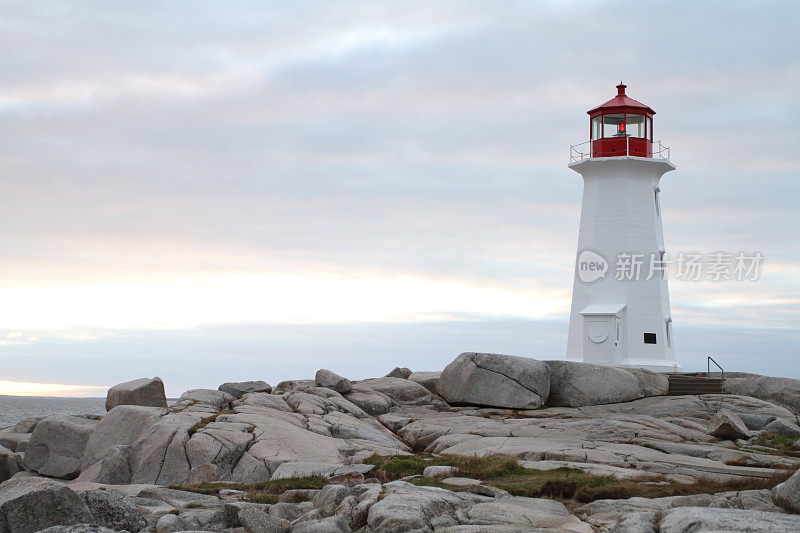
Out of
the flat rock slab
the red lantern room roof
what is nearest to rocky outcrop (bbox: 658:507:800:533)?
the flat rock slab

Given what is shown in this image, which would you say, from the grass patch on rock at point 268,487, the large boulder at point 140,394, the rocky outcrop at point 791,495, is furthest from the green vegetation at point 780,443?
the large boulder at point 140,394

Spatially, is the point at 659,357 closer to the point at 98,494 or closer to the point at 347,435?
the point at 347,435

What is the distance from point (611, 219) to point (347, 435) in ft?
67.8

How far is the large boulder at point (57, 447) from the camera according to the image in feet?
76.7

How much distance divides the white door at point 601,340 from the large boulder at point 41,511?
29.0 meters

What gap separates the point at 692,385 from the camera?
3500 cm

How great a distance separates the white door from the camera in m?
36.9

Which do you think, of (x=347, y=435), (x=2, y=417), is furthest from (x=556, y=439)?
A: (x=2, y=417)

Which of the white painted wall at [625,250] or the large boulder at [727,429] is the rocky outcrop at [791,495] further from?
the white painted wall at [625,250]

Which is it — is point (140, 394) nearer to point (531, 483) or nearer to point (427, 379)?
point (427, 379)

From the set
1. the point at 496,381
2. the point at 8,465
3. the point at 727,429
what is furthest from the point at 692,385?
the point at 8,465

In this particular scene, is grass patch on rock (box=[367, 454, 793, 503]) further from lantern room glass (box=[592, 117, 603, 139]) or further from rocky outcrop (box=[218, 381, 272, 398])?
lantern room glass (box=[592, 117, 603, 139])

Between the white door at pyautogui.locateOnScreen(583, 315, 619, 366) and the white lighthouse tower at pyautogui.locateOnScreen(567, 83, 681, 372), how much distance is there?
1.8 inches

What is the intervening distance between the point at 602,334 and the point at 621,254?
4.10 m
